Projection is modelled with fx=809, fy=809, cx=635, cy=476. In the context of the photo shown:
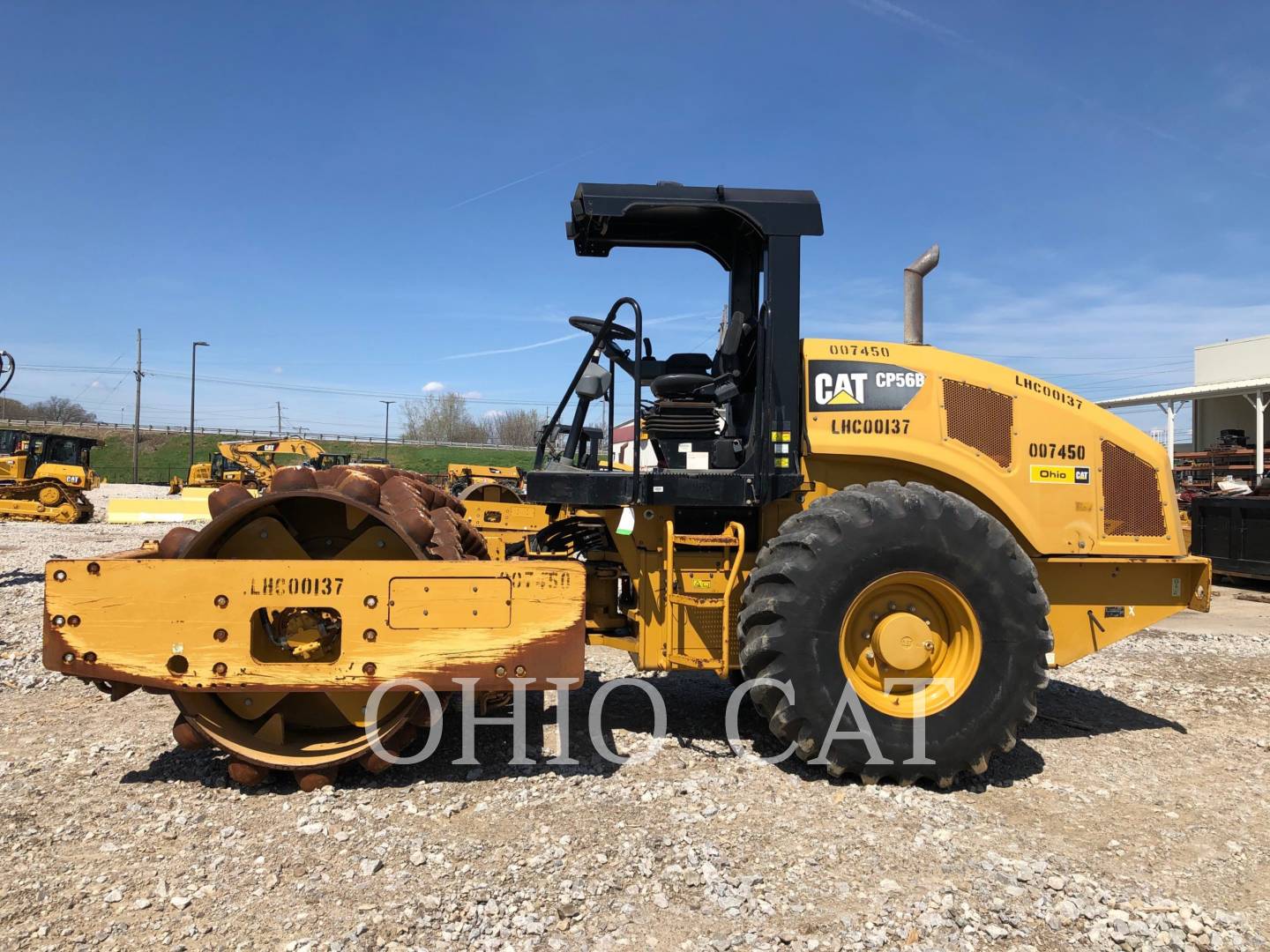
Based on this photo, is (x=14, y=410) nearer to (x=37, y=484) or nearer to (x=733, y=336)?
(x=37, y=484)

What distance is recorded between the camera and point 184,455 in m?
56.1

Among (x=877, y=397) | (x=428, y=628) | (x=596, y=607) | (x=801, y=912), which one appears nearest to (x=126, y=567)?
(x=428, y=628)

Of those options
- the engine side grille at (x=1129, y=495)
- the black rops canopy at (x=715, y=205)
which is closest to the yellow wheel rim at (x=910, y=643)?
the engine side grille at (x=1129, y=495)

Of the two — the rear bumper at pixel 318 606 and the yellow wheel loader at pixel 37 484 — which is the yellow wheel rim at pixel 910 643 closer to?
the rear bumper at pixel 318 606

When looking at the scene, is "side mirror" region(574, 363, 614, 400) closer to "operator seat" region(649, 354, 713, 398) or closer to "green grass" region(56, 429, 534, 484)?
"operator seat" region(649, 354, 713, 398)

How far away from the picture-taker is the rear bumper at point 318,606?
3.54 m

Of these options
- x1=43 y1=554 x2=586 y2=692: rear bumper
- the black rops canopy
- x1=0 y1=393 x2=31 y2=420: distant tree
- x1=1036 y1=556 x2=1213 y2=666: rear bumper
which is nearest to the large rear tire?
x1=1036 y1=556 x2=1213 y2=666: rear bumper

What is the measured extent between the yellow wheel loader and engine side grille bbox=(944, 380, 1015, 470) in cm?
2418

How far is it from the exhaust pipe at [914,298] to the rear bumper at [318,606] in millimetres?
2540

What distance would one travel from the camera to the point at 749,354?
15.5 ft

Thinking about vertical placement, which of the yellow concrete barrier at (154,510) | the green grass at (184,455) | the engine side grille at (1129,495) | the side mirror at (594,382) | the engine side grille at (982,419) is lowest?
the yellow concrete barrier at (154,510)

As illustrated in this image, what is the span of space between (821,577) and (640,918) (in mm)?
1701

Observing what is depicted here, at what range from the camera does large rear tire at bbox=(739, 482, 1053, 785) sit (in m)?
3.80

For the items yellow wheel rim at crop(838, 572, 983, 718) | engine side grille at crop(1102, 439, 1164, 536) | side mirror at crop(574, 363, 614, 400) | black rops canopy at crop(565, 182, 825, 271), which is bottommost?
yellow wheel rim at crop(838, 572, 983, 718)
